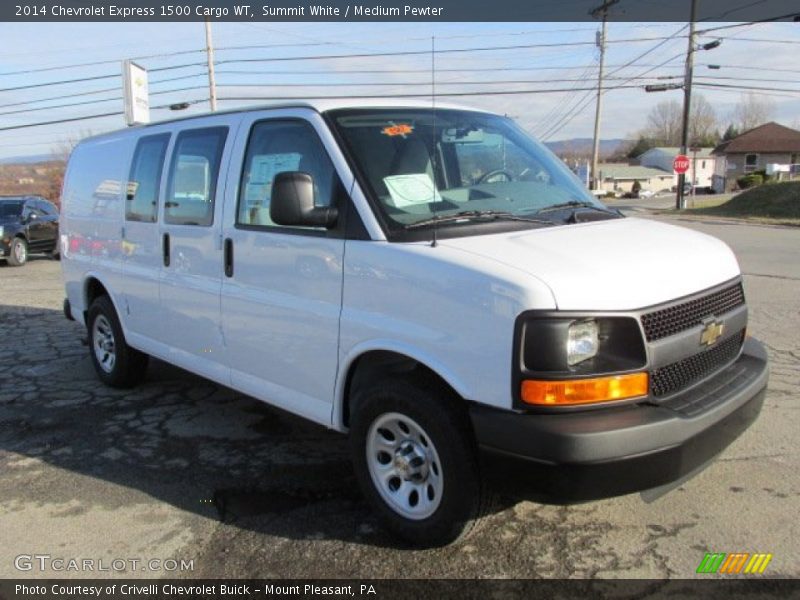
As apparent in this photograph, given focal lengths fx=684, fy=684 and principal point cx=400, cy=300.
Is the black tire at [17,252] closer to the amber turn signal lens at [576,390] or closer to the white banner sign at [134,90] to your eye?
the white banner sign at [134,90]

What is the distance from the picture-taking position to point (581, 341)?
269cm

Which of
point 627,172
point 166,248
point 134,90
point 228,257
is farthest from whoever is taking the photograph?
point 627,172

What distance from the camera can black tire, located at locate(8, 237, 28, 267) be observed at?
51.1ft

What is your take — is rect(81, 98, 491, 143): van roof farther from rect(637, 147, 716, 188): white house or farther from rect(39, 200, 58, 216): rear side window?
rect(637, 147, 716, 188): white house

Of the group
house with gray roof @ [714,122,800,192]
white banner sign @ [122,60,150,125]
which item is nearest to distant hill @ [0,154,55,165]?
white banner sign @ [122,60,150,125]

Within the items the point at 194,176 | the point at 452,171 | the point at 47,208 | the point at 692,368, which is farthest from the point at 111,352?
the point at 47,208

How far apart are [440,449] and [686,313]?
1237mm

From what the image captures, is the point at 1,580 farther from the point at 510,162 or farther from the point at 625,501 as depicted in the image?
the point at 510,162

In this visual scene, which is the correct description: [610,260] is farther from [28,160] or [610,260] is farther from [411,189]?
[28,160]

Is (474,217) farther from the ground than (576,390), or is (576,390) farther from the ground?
(474,217)

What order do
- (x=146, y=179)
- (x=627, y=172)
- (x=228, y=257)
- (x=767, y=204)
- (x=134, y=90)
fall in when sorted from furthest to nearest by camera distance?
1. (x=627, y=172)
2. (x=767, y=204)
3. (x=134, y=90)
4. (x=146, y=179)
5. (x=228, y=257)

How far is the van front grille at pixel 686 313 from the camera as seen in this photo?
282cm

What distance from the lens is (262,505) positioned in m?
3.70

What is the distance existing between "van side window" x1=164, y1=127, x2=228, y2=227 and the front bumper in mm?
2367
